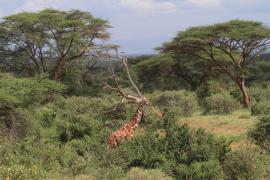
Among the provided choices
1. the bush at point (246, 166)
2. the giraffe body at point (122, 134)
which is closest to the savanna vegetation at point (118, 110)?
the bush at point (246, 166)

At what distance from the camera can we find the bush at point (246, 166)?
29.8ft

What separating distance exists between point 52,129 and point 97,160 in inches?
207

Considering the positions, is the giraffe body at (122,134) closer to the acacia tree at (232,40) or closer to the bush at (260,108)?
the bush at (260,108)

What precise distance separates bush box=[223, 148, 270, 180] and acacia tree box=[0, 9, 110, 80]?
20.3m

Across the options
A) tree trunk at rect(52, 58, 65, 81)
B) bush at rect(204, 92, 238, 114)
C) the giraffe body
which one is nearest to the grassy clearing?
bush at rect(204, 92, 238, 114)

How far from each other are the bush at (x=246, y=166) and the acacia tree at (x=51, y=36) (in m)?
20.3

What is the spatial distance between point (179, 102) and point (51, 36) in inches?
412

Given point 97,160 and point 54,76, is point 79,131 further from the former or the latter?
point 54,76

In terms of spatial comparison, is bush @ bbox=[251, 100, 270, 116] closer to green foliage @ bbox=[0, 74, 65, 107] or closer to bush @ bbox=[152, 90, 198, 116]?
bush @ bbox=[152, 90, 198, 116]

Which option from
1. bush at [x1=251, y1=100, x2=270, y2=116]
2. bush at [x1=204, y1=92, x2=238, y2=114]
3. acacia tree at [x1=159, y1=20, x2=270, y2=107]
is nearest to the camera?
bush at [x1=251, y1=100, x2=270, y2=116]

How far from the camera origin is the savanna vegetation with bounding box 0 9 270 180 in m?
9.87

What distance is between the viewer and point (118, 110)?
58.4 feet

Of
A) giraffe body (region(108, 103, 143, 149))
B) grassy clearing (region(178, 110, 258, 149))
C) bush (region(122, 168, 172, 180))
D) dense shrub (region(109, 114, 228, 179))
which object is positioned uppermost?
bush (region(122, 168, 172, 180))

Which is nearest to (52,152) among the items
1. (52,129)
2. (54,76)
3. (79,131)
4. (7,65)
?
(79,131)
